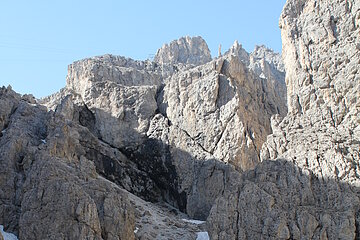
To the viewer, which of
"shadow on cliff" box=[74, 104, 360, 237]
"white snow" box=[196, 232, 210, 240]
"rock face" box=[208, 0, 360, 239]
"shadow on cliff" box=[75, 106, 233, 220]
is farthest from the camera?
"shadow on cliff" box=[75, 106, 233, 220]

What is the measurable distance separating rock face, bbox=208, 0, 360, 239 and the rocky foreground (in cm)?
11

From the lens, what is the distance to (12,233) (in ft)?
→ 135

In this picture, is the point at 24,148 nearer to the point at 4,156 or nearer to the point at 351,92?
the point at 4,156

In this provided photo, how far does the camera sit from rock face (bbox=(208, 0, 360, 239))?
3853 cm

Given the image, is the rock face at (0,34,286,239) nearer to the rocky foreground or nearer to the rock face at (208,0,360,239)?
the rocky foreground

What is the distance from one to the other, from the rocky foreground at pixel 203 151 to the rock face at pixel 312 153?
0.11 m

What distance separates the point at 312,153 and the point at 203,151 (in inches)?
778

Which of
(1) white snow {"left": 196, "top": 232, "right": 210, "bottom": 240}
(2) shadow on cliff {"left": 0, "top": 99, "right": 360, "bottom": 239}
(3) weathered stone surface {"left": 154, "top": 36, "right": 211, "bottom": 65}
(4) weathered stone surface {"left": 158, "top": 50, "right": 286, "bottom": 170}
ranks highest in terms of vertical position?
(3) weathered stone surface {"left": 154, "top": 36, "right": 211, "bottom": 65}

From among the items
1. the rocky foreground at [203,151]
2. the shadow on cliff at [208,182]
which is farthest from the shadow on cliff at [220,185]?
the rocky foreground at [203,151]

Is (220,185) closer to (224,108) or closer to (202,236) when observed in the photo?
(202,236)

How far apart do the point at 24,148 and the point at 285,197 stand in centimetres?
2541

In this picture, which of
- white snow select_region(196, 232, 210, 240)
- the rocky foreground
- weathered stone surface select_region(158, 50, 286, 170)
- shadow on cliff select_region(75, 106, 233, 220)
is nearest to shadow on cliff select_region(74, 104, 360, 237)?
shadow on cliff select_region(75, 106, 233, 220)

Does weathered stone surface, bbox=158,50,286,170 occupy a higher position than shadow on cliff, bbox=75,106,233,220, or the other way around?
weathered stone surface, bbox=158,50,286,170

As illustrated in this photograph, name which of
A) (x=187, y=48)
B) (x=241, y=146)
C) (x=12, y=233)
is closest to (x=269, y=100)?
(x=241, y=146)
